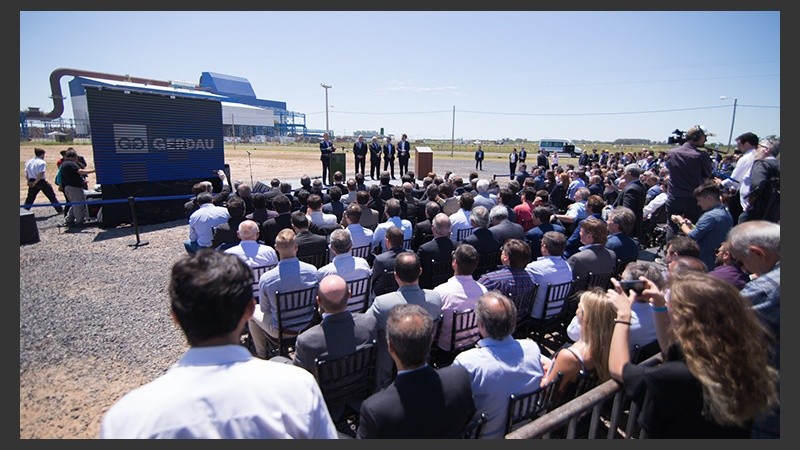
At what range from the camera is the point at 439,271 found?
442cm

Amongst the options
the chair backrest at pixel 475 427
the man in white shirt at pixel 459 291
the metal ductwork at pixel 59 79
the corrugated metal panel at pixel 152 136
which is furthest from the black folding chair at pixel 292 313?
the metal ductwork at pixel 59 79

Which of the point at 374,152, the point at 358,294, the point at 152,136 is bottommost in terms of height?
the point at 358,294

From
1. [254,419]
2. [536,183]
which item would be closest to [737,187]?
[536,183]

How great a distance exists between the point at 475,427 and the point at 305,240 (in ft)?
10.2

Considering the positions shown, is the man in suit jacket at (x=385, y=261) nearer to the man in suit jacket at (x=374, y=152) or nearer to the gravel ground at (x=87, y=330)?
the gravel ground at (x=87, y=330)

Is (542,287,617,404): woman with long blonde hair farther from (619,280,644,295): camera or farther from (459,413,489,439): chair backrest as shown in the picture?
(459,413,489,439): chair backrest

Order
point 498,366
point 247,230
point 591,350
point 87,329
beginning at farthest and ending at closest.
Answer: point 87,329, point 247,230, point 591,350, point 498,366

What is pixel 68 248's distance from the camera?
7574 mm

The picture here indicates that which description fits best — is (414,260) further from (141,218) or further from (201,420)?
(141,218)

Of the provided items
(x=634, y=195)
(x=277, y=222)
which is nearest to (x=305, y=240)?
(x=277, y=222)

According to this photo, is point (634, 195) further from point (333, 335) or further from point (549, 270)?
point (333, 335)

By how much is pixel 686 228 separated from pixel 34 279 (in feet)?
30.6

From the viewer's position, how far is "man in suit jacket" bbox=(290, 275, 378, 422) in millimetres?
2482

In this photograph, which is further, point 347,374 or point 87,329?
point 87,329
